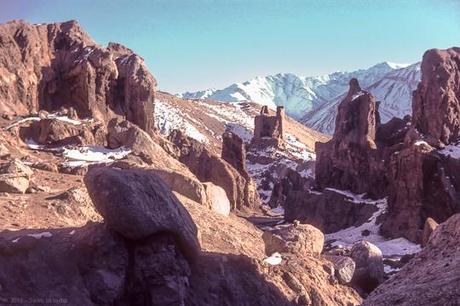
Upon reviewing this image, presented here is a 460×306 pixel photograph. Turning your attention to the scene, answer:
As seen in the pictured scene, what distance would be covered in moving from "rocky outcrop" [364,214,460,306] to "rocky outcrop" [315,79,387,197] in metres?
68.8

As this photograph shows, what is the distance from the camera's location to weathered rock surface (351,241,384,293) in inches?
832

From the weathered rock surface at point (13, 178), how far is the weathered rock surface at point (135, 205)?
15.2 feet

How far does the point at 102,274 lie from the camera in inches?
577

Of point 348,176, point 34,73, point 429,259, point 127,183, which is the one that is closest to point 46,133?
point 34,73

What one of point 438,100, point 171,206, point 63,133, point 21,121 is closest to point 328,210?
point 438,100

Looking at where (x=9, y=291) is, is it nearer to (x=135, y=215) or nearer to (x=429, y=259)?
(x=135, y=215)

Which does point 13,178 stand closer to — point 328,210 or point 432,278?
point 432,278

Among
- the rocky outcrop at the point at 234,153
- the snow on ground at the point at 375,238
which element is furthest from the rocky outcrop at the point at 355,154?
the rocky outcrop at the point at 234,153

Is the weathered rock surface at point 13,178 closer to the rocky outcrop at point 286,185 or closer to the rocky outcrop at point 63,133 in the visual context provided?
the rocky outcrop at point 63,133

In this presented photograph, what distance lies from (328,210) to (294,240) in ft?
210

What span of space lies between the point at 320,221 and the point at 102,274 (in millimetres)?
69826

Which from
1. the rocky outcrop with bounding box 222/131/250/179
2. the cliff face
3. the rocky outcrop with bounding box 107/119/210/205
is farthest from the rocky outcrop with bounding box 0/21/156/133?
the cliff face

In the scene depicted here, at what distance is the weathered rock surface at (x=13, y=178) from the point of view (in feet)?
63.0

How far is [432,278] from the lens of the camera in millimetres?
12250
